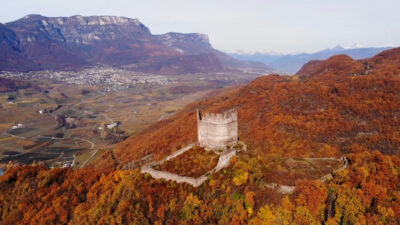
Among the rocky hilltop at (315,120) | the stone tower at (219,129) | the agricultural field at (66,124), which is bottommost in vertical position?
the agricultural field at (66,124)

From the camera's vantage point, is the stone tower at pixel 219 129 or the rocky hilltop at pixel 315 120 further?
the rocky hilltop at pixel 315 120

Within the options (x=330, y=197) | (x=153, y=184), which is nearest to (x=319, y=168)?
(x=330, y=197)

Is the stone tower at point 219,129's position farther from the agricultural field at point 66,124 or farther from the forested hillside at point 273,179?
the agricultural field at point 66,124

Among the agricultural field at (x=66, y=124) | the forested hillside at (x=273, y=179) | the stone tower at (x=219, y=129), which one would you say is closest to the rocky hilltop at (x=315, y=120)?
the forested hillside at (x=273, y=179)

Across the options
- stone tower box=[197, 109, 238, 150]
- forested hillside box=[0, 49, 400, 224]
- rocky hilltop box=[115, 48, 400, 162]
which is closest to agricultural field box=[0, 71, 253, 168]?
rocky hilltop box=[115, 48, 400, 162]

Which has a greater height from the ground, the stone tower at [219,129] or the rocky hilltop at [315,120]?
the stone tower at [219,129]

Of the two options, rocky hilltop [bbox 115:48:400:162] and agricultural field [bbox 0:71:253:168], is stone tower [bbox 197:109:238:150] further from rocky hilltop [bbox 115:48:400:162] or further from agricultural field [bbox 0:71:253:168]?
agricultural field [bbox 0:71:253:168]

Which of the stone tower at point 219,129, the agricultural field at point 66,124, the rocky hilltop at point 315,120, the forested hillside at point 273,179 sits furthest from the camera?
Result: the agricultural field at point 66,124

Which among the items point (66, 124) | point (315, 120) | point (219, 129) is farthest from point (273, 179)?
point (66, 124)
